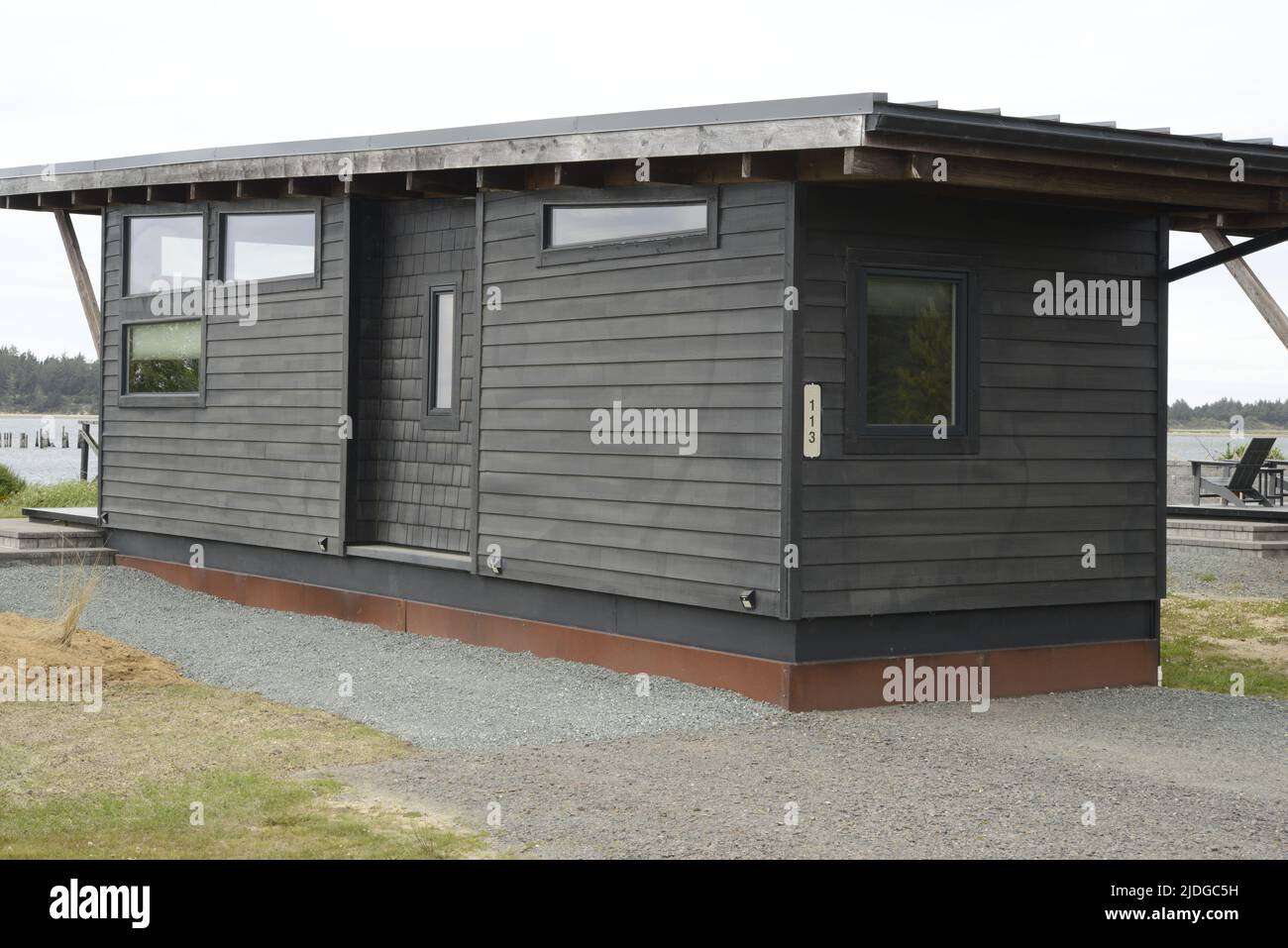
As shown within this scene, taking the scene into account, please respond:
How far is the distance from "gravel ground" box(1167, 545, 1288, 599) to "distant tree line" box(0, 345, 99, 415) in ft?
182

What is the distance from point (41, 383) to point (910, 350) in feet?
212

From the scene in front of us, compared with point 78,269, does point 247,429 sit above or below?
below

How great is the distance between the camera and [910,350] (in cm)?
867

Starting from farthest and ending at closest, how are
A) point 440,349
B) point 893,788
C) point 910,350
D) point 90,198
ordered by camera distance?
1. point 90,198
2. point 440,349
3. point 910,350
4. point 893,788

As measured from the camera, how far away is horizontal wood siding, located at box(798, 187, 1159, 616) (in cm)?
837

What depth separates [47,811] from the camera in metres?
6.05

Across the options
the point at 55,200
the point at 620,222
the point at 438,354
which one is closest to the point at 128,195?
the point at 55,200

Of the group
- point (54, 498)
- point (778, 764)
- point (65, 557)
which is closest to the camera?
point (778, 764)

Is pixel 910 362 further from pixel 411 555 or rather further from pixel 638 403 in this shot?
pixel 411 555

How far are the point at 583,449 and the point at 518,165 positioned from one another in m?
1.95

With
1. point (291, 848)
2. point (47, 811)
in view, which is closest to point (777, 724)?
point (291, 848)

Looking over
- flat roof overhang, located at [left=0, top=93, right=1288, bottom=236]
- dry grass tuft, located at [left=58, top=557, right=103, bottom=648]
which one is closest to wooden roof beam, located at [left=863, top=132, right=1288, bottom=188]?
flat roof overhang, located at [left=0, top=93, right=1288, bottom=236]

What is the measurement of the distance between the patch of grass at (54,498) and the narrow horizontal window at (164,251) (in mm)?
7506

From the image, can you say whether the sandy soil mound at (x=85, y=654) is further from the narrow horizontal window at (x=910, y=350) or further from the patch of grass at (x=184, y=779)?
the narrow horizontal window at (x=910, y=350)
